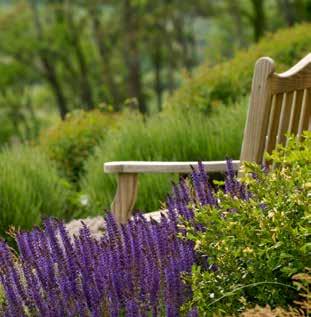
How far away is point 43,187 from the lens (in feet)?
22.5

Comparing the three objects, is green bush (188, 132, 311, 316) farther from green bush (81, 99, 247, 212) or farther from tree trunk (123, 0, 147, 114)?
tree trunk (123, 0, 147, 114)

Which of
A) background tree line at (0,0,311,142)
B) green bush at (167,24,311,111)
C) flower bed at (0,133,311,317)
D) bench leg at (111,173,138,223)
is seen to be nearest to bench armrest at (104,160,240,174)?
bench leg at (111,173,138,223)

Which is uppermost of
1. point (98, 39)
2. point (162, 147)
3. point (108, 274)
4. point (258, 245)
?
point (258, 245)

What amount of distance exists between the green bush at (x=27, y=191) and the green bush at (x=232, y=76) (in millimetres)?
1957

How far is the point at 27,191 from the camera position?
261 inches

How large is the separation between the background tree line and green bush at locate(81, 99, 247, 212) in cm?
2295

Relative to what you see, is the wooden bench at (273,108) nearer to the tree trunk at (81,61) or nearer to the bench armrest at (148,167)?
the bench armrest at (148,167)

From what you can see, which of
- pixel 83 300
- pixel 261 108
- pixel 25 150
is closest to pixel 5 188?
pixel 25 150

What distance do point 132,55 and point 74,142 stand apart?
23.4 meters

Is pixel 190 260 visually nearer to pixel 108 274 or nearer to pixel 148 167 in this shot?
pixel 108 274

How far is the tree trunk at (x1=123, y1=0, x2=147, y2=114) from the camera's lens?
30625mm

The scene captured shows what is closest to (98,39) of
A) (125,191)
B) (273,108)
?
(125,191)

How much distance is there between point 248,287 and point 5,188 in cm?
373

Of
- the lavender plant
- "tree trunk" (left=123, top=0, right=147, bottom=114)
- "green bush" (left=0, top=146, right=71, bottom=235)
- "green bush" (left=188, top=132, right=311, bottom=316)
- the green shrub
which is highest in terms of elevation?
"green bush" (left=188, top=132, right=311, bottom=316)
